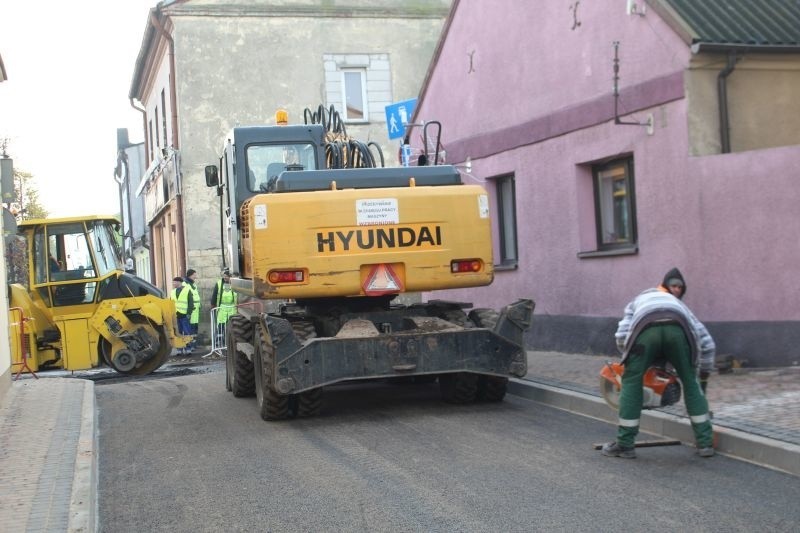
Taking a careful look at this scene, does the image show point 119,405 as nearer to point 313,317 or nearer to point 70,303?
point 313,317

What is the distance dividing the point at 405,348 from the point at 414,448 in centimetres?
160

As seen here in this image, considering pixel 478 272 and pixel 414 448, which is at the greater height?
pixel 478 272

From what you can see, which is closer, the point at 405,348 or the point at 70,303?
the point at 405,348

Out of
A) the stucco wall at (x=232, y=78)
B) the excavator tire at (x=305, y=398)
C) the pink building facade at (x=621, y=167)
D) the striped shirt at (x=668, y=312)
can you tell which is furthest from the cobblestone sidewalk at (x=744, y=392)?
the stucco wall at (x=232, y=78)

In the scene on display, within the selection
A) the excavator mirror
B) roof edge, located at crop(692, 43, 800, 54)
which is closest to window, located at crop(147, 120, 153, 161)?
the excavator mirror

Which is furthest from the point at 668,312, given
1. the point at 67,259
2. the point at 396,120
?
the point at 396,120

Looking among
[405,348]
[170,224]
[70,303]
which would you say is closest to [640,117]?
[405,348]

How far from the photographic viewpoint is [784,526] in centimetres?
567

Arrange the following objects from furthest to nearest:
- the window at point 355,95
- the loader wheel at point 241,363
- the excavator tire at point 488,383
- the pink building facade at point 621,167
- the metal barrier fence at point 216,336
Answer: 1. the window at point 355,95
2. the metal barrier fence at point 216,336
3. the loader wheel at point 241,363
4. the pink building facade at point 621,167
5. the excavator tire at point 488,383

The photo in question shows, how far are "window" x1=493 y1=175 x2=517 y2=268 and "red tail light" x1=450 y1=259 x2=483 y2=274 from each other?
6.20 m

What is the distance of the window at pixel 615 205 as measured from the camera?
13.4 meters

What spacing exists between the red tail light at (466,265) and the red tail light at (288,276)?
151 centimetres

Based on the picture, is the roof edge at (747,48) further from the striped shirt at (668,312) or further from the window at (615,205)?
the striped shirt at (668,312)

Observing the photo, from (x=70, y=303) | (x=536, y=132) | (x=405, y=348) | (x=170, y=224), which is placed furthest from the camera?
(x=170, y=224)
